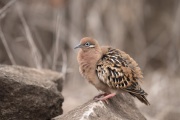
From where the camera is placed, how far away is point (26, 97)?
5703mm

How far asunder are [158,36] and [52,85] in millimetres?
8818

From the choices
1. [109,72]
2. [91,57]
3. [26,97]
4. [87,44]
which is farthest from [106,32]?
[26,97]

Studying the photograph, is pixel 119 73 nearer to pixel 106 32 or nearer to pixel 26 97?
pixel 26 97

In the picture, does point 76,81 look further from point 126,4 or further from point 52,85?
point 52,85

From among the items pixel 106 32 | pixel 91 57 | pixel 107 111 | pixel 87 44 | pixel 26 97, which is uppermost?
pixel 106 32

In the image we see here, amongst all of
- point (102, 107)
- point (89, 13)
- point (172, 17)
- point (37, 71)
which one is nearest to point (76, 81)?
point (89, 13)

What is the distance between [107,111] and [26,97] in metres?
0.90

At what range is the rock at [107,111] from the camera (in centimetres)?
535

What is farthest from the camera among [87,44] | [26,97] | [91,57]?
[87,44]

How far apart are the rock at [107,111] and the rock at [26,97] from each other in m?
0.19

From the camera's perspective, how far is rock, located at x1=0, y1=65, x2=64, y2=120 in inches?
→ 221

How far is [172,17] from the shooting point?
14359mm

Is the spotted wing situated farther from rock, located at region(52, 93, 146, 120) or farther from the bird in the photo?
rock, located at region(52, 93, 146, 120)

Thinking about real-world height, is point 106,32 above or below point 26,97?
above
